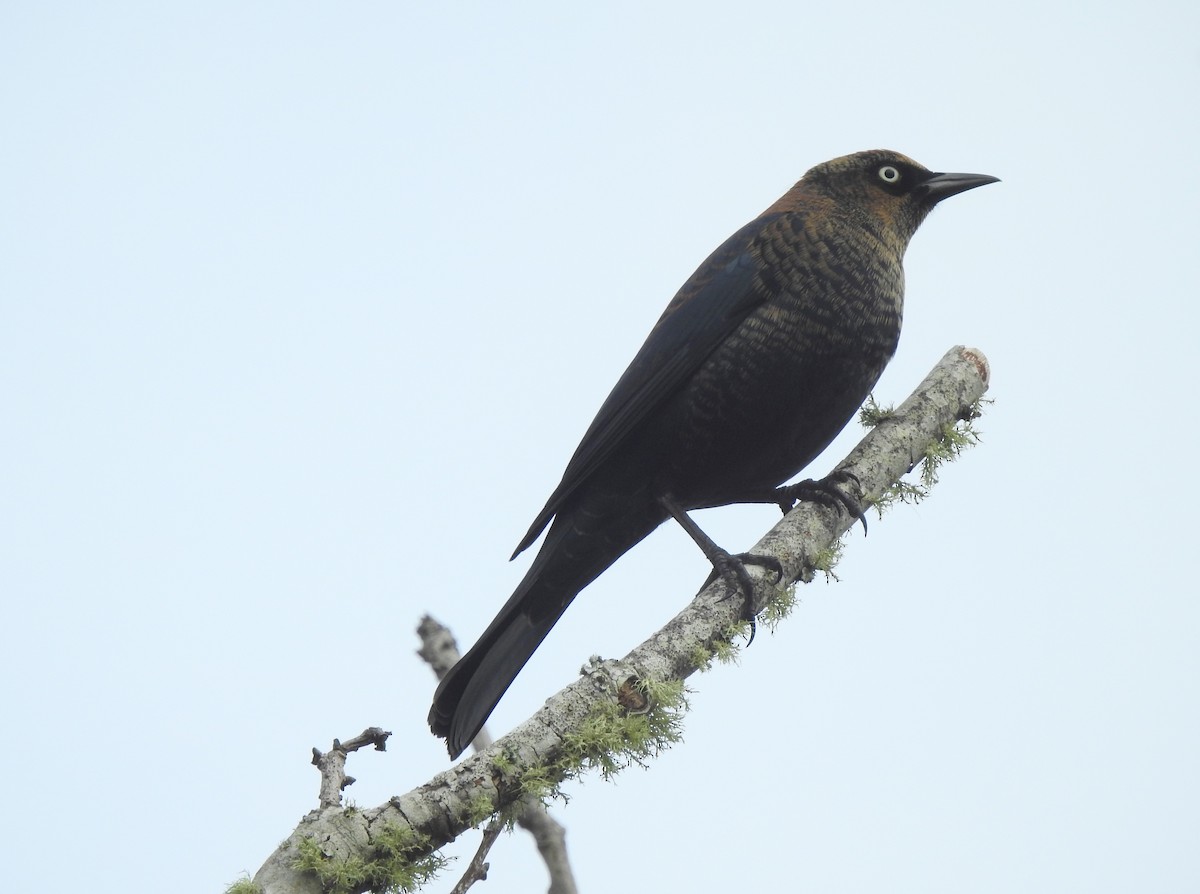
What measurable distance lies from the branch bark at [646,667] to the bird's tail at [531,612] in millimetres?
866

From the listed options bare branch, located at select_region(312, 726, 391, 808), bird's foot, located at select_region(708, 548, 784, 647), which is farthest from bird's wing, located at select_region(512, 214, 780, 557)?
bare branch, located at select_region(312, 726, 391, 808)

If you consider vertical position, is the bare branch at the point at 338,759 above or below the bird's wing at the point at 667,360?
below

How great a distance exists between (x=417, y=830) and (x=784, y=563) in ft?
4.72

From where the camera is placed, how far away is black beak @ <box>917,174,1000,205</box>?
504cm

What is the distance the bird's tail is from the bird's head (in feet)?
5.00

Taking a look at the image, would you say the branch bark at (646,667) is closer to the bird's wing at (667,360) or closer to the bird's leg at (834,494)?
the bird's leg at (834,494)

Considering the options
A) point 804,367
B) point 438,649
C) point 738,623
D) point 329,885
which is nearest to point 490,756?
point 329,885

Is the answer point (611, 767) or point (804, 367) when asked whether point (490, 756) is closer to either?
point (611, 767)

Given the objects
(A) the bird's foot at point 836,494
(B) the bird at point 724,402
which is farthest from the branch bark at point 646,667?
(B) the bird at point 724,402

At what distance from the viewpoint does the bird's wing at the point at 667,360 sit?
14.3 ft

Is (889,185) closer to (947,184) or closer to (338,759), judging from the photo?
(947,184)

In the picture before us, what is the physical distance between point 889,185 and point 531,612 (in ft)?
7.44

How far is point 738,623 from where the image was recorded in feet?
10.5

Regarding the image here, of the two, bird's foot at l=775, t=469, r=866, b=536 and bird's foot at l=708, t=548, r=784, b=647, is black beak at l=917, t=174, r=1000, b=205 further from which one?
bird's foot at l=708, t=548, r=784, b=647
